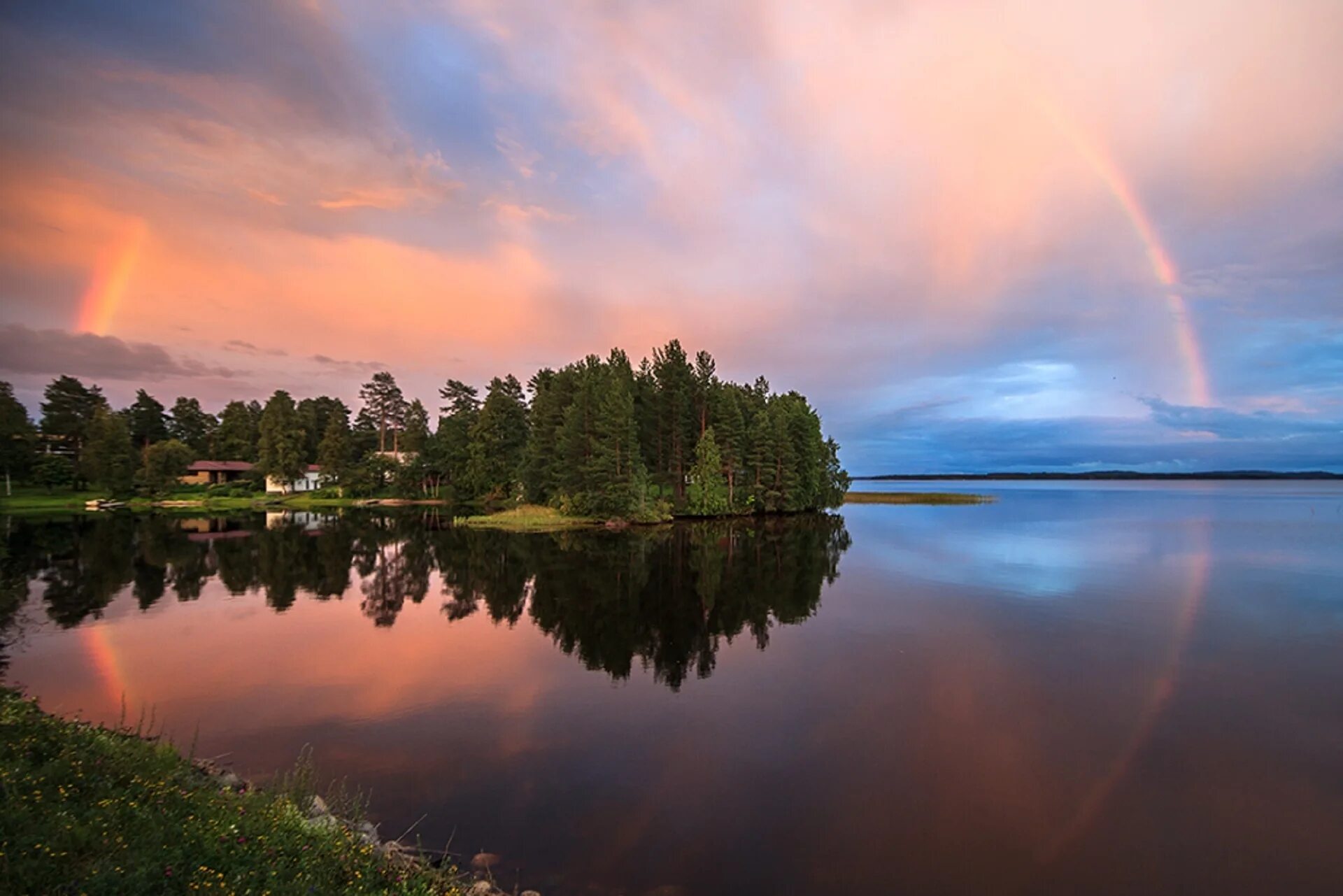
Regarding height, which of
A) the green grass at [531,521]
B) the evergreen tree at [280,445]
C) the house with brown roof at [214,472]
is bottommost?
the green grass at [531,521]

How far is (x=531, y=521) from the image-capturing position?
71.3 meters

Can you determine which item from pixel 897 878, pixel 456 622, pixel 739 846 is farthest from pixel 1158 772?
pixel 456 622

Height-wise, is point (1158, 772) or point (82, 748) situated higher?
point (82, 748)

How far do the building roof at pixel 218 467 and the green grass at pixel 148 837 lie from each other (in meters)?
134

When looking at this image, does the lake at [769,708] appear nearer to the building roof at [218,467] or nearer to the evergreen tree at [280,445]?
the evergreen tree at [280,445]

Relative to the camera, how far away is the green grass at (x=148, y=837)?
6.50 m

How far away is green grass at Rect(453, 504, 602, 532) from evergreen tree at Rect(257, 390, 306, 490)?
2204 inches

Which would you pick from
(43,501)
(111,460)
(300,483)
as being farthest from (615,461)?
(43,501)

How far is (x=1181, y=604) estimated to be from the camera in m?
30.7

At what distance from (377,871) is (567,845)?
11.5 ft

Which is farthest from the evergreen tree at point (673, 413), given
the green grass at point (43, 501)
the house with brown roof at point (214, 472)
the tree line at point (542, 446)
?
the house with brown roof at point (214, 472)

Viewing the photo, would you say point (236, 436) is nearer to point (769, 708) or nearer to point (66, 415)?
point (66, 415)

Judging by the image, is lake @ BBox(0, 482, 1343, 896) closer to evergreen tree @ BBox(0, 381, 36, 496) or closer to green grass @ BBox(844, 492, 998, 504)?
evergreen tree @ BBox(0, 381, 36, 496)

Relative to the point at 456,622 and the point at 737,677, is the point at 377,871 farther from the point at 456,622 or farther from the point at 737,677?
the point at 456,622
